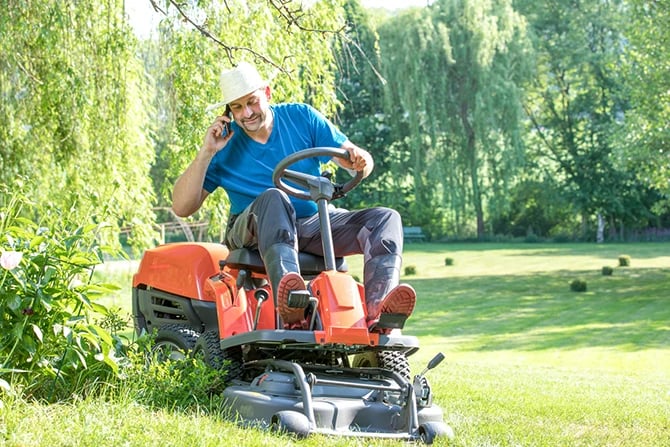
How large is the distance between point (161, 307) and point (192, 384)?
3.24 feet

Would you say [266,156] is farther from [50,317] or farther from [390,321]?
[50,317]

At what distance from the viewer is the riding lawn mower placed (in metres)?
3.96

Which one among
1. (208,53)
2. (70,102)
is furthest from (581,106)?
(208,53)

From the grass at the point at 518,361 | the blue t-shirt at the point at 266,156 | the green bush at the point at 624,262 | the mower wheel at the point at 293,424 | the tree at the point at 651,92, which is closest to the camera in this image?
the grass at the point at 518,361

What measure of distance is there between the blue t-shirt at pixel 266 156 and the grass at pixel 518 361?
41.2 inches

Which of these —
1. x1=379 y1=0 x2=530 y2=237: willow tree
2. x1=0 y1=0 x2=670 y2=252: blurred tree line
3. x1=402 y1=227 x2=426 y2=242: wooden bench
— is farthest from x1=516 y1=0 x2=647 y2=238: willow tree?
x1=402 y1=227 x2=426 y2=242: wooden bench

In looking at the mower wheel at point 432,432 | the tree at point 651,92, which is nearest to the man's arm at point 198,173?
the mower wheel at point 432,432

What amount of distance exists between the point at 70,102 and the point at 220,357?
4.64 m

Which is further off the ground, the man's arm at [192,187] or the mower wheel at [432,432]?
the man's arm at [192,187]

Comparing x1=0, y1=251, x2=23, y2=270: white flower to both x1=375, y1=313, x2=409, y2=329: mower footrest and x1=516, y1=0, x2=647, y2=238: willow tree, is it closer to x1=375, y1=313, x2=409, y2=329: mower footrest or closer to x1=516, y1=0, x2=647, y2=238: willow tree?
x1=375, y1=313, x2=409, y2=329: mower footrest

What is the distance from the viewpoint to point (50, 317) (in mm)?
3971

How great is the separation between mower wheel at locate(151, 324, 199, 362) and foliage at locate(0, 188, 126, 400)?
0.63m

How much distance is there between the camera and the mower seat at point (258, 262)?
4496 millimetres

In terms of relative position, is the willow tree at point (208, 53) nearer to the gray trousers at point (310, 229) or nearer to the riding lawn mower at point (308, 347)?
the riding lawn mower at point (308, 347)
